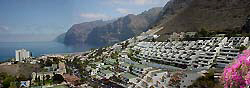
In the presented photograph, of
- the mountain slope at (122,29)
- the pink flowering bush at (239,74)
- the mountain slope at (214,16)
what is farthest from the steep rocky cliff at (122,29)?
the pink flowering bush at (239,74)

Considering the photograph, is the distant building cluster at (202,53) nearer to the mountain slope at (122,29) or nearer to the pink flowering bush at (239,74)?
the pink flowering bush at (239,74)

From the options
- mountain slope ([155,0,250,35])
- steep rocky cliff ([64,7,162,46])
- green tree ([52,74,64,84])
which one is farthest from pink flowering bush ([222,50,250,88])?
steep rocky cliff ([64,7,162,46])

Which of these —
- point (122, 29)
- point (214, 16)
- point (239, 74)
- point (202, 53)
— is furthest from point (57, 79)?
point (122, 29)

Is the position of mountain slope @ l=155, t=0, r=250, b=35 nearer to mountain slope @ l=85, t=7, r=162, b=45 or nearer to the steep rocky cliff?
the steep rocky cliff

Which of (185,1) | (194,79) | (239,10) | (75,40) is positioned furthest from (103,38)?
(194,79)

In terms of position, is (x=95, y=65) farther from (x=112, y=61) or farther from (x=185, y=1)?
(x=185, y=1)

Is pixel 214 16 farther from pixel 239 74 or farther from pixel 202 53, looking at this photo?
pixel 239 74
